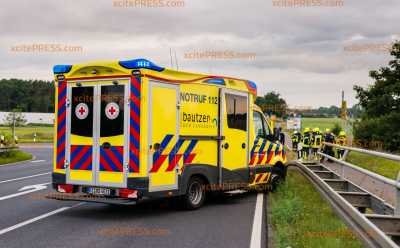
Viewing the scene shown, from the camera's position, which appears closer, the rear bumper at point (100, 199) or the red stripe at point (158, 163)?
the rear bumper at point (100, 199)

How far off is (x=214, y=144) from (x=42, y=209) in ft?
12.1

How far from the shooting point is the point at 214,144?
10805 millimetres

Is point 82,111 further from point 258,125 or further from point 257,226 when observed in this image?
point 258,125

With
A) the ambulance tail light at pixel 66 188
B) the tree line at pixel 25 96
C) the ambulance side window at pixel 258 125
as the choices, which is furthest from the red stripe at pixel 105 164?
the tree line at pixel 25 96

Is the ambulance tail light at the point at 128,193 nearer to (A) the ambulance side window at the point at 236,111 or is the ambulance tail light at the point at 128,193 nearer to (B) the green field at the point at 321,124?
(A) the ambulance side window at the point at 236,111

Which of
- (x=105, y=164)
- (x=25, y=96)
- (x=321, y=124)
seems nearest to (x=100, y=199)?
(x=105, y=164)

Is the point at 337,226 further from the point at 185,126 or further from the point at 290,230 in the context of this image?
the point at 185,126

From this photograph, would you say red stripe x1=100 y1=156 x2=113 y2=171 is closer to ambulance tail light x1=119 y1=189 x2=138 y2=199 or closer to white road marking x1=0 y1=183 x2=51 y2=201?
ambulance tail light x1=119 y1=189 x2=138 y2=199

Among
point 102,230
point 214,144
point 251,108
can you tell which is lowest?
point 102,230

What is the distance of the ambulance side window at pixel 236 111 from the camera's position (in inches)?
442

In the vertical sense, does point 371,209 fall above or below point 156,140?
below

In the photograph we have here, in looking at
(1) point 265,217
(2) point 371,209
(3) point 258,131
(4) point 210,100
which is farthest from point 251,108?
(2) point 371,209

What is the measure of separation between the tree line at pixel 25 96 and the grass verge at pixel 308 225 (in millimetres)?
125623

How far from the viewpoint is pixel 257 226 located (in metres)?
8.48
